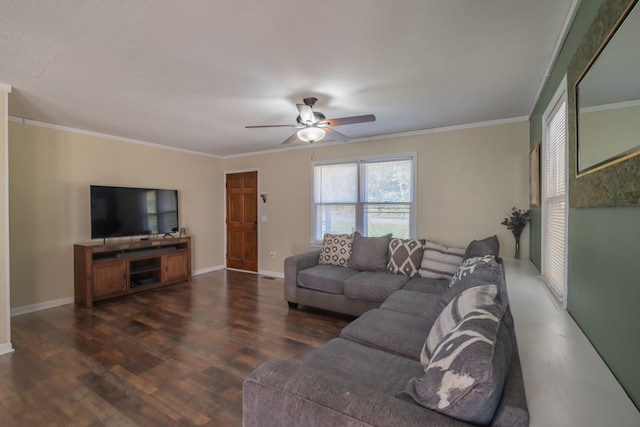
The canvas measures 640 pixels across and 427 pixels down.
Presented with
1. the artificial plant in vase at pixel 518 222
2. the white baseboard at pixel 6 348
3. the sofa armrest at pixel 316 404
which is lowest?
the white baseboard at pixel 6 348

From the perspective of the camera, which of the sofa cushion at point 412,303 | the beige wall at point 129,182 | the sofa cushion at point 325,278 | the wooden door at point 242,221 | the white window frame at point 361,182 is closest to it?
the sofa cushion at point 412,303

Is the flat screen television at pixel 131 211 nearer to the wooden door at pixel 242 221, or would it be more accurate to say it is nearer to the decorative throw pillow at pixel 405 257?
the wooden door at pixel 242 221

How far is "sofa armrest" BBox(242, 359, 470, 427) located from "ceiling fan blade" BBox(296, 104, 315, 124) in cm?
226

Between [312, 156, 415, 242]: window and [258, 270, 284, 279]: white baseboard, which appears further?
[258, 270, 284, 279]: white baseboard

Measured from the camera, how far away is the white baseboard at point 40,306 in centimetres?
357

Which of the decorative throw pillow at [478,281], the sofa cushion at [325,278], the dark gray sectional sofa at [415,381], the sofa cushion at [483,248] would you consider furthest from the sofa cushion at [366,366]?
the sofa cushion at [483,248]

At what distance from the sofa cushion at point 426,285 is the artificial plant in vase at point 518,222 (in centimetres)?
104

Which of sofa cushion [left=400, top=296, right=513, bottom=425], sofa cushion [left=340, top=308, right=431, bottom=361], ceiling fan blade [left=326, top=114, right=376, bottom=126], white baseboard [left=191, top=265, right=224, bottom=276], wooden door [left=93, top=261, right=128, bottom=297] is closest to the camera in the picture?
sofa cushion [left=400, top=296, right=513, bottom=425]

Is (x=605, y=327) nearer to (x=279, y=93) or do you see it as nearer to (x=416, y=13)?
(x=416, y=13)

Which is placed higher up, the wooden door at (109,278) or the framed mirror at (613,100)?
the framed mirror at (613,100)

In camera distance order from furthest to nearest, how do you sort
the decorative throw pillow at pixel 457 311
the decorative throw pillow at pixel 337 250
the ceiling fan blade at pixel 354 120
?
the decorative throw pillow at pixel 337 250 → the ceiling fan blade at pixel 354 120 → the decorative throw pillow at pixel 457 311

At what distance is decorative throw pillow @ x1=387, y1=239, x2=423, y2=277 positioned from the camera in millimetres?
3570

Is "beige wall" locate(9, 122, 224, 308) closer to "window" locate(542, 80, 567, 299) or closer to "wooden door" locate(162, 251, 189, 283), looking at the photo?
"wooden door" locate(162, 251, 189, 283)

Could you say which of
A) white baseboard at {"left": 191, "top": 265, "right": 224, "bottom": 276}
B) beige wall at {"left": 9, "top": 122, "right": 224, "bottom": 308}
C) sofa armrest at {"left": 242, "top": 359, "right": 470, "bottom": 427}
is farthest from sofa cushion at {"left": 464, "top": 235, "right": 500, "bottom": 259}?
beige wall at {"left": 9, "top": 122, "right": 224, "bottom": 308}
